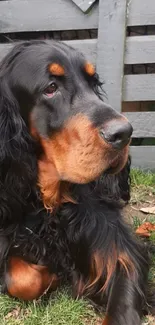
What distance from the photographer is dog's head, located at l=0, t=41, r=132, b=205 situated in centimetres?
236

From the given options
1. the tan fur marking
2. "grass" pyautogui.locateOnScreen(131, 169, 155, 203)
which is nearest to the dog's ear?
the tan fur marking

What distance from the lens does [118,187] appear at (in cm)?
313

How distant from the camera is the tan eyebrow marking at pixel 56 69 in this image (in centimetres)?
255

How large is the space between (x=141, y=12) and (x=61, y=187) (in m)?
2.08

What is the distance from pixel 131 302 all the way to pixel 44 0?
271cm

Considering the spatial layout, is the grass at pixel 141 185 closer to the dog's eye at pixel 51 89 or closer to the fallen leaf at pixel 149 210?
the fallen leaf at pixel 149 210

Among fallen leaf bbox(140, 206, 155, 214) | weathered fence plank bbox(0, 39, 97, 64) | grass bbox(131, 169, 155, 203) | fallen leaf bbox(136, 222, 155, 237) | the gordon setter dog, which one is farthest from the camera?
weathered fence plank bbox(0, 39, 97, 64)

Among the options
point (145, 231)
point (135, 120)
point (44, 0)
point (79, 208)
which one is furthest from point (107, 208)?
point (44, 0)

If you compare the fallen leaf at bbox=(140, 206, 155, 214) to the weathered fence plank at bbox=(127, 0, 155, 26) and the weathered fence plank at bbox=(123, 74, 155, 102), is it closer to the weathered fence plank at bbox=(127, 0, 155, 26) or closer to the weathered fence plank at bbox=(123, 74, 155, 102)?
the weathered fence plank at bbox=(123, 74, 155, 102)

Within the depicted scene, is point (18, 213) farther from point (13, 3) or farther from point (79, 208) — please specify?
point (13, 3)

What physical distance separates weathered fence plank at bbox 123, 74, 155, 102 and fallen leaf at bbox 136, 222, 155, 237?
129 cm

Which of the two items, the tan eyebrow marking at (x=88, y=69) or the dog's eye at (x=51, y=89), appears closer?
the dog's eye at (x=51, y=89)

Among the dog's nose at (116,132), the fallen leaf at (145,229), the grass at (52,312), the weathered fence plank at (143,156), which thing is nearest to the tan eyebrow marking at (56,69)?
the dog's nose at (116,132)

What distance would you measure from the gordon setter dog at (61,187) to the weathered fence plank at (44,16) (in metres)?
1.80
